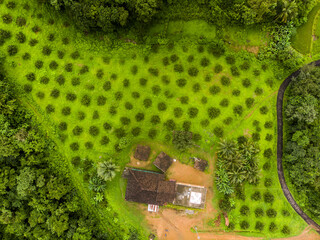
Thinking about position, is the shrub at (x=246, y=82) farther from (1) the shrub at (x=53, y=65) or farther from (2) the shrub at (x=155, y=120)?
(1) the shrub at (x=53, y=65)

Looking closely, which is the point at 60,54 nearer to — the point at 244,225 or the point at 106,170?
the point at 106,170

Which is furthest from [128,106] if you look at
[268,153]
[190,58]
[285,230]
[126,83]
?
[285,230]

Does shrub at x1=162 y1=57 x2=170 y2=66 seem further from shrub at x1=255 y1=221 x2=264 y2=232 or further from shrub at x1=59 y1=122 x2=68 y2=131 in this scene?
shrub at x1=255 y1=221 x2=264 y2=232

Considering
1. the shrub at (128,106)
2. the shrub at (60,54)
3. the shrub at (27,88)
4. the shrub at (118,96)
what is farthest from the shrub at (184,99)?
the shrub at (27,88)

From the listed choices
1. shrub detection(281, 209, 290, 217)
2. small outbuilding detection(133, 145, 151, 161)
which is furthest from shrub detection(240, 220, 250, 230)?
small outbuilding detection(133, 145, 151, 161)

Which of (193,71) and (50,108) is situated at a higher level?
(193,71)

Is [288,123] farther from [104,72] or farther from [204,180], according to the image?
[104,72]
